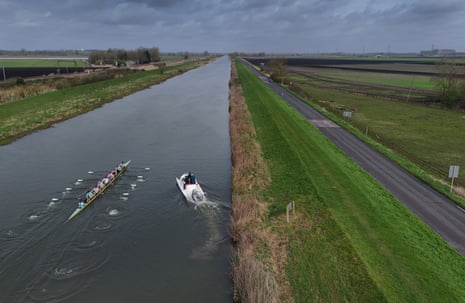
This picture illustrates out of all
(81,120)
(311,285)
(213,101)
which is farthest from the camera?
(213,101)

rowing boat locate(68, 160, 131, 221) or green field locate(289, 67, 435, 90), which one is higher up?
green field locate(289, 67, 435, 90)

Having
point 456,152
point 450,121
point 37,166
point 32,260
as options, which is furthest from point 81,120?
point 450,121

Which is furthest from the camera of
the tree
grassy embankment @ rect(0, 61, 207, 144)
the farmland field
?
the tree

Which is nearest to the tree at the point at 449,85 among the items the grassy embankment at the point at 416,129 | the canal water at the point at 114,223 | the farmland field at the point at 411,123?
the farmland field at the point at 411,123

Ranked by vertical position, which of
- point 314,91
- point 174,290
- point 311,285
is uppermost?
point 314,91

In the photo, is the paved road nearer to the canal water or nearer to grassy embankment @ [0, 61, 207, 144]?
the canal water

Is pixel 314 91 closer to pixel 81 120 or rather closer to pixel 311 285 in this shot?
pixel 81 120

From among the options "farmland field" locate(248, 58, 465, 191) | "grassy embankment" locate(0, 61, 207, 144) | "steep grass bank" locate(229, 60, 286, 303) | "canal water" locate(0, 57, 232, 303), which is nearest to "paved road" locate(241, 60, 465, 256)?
"farmland field" locate(248, 58, 465, 191)

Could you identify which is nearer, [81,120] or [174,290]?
[174,290]
